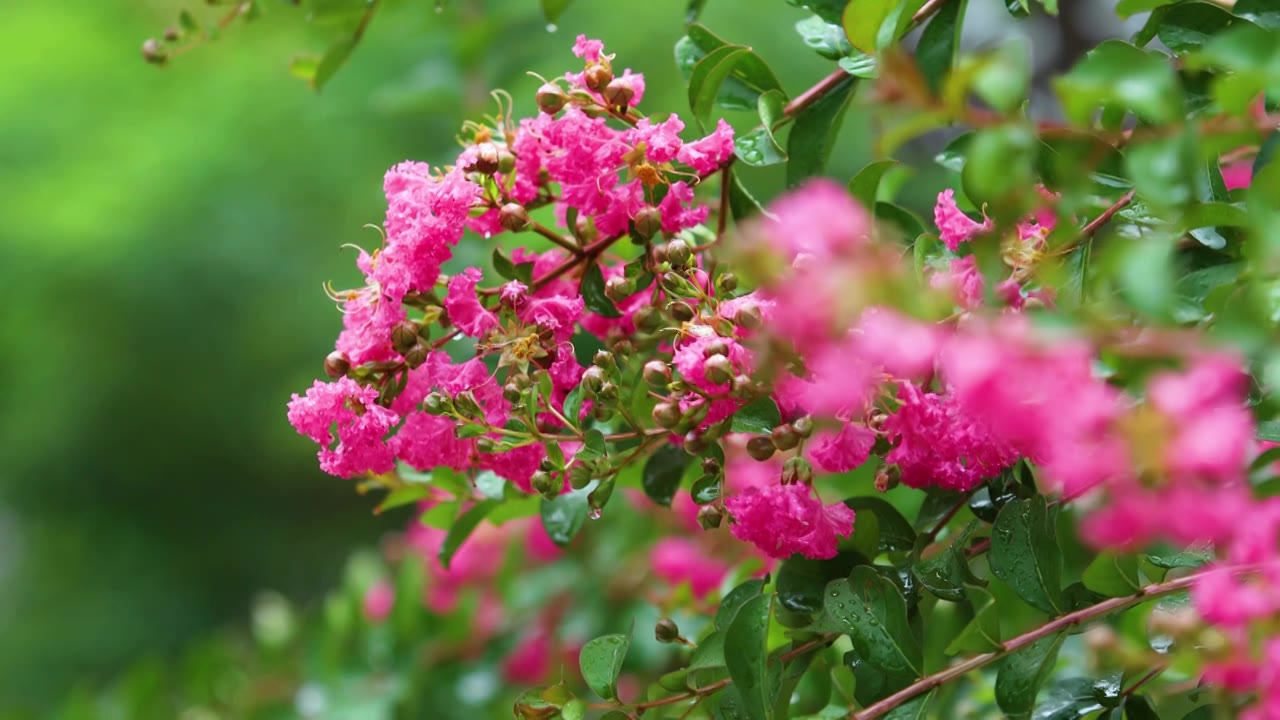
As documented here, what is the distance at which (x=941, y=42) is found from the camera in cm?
73

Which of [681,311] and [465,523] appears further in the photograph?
[465,523]

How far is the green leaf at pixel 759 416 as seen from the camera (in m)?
0.67

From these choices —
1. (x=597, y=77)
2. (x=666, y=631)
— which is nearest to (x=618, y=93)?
(x=597, y=77)

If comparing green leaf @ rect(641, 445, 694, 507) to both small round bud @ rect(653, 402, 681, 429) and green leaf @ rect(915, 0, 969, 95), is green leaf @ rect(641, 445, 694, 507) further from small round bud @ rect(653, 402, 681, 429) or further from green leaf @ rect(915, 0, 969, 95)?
green leaf @ rect(915, 0, 969, 95)

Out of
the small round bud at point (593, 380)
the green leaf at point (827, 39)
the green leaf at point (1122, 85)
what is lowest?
the small round bud at point (593, 380)

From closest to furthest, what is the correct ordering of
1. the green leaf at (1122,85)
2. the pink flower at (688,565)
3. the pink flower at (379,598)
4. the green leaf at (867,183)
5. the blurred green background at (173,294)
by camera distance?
the green leaf at (1122,85)
the green leaf at (867,183)
the pink flower at (688,565)
the pink flower at (379,598)
the blurred green background at (173,294)

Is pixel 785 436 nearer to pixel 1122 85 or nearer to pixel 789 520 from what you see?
pixel 789 520

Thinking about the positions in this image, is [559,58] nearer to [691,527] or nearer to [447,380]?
[691,527]

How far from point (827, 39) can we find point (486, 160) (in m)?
0.24

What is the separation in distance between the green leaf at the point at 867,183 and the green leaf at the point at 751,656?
0.82 feet

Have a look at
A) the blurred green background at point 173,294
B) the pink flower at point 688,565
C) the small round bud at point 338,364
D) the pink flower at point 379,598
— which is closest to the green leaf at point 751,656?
the small round bud at point 338,364

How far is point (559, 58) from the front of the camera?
5.45ft

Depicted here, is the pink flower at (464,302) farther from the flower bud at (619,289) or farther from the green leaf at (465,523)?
the green leaf at (465,523)

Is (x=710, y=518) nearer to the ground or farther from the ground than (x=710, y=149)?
nearer to the ground
